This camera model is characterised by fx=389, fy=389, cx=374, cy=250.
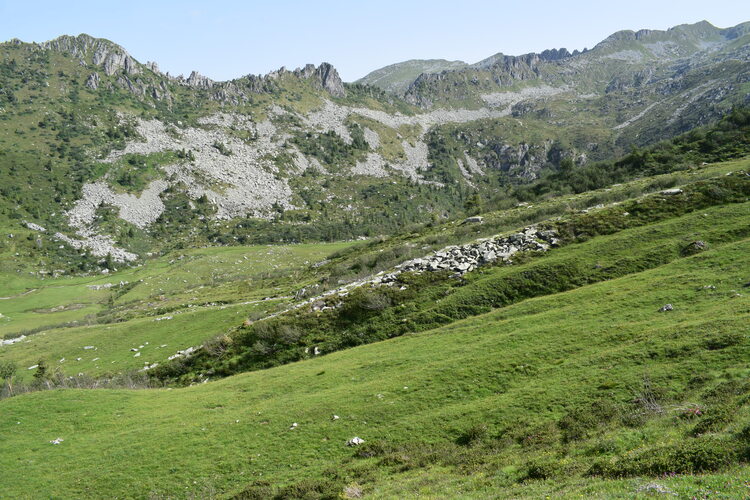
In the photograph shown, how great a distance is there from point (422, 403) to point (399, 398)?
1596 mm

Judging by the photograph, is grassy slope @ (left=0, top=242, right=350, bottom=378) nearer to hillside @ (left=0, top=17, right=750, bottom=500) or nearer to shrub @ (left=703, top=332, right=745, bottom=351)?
hillside @ (left=0, top=17, right=750, bottom=500)

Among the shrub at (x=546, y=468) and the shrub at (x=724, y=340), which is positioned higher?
the shrub at (x=724, y=340)

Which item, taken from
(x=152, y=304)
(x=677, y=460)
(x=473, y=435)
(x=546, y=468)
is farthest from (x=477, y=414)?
(x=152, y=304)

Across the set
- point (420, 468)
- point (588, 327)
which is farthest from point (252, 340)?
point (588, 327)

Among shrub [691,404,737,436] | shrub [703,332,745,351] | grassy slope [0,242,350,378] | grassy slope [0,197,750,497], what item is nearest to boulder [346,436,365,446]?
grassy slope [0,197,750,497]

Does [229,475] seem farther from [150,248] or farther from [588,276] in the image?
[150,248]

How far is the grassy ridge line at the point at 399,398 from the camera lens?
1942 cm

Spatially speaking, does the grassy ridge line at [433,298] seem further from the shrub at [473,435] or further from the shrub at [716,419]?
the shrub at [716,419]

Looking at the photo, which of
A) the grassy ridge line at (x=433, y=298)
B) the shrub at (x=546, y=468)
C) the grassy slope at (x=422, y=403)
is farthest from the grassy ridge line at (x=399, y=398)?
the grassy ridge line at (x=433, y=298)

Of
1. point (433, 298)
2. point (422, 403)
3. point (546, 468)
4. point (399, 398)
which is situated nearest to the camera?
point (546, 468)

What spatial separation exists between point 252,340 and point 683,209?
52.8 meters

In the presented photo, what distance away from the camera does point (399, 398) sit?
23750 mm

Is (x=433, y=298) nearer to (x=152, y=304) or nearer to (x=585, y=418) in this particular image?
(x=585, y=418)

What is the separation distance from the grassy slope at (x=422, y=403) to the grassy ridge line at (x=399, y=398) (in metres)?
0.10
